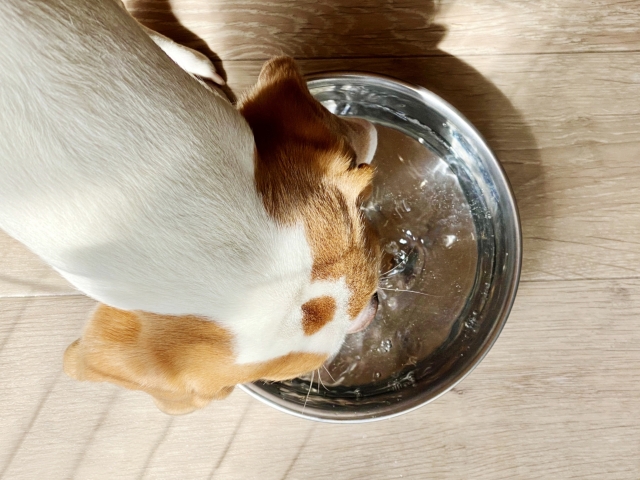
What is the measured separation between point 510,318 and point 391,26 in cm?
60

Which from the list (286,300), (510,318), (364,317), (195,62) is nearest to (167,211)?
(286,300)

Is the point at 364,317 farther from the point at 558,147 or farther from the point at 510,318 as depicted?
the point at 558,147

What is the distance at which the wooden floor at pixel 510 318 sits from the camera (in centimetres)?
101


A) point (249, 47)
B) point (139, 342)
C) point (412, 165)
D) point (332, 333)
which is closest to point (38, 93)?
point (139, 342)

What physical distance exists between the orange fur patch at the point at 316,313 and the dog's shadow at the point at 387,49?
0.55 m

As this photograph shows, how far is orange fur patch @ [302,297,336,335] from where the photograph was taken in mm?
609

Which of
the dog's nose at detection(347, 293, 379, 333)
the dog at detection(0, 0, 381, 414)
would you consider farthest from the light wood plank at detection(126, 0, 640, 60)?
the dog's nose at detection(347, 293, 379, 333)

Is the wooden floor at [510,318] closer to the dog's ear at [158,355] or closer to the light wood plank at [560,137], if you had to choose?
the light wood plank at [560,137]

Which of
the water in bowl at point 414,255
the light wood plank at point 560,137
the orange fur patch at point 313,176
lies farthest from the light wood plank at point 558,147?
the orange fur patch at point 313,176

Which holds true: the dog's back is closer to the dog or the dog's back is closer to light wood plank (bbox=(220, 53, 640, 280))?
the dog

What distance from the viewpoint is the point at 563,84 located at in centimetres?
103

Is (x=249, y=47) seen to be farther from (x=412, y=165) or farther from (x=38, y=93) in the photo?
(x=38, y=93)

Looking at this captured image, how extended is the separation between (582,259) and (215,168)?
2.56ft

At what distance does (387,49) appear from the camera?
1011mm
